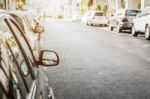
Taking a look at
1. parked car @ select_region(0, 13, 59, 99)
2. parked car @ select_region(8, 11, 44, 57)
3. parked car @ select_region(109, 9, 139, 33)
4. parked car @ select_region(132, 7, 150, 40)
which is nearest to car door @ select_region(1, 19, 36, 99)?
parked car @ select_region(0, 13, 59, 99)

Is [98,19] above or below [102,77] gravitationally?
above

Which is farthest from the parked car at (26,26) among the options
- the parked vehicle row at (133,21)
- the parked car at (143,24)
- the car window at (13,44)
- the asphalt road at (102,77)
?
the parked vehicle row at (133,21)

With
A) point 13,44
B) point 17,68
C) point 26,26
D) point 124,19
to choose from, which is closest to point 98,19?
point 124,19

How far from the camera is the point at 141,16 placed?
79.1 feet

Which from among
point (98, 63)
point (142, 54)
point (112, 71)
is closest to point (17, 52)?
point (112, 71)

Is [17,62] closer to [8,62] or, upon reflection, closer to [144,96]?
[8,62]

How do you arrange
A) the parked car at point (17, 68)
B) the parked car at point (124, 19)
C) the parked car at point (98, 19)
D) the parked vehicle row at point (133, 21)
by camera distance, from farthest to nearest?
the parked car at point (98, 19), the parked car at point (124, 19), the parked vehicle row at point (133, 21), the parked car at point (17, 68)

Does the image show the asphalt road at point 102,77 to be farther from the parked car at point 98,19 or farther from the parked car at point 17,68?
the parked car at point 98,19

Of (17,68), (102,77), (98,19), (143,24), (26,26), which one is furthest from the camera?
(98,19)

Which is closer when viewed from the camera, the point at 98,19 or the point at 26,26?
the point at 26,26

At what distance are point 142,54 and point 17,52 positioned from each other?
11.9m

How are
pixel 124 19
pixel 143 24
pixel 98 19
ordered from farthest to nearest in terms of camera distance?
pixel 98 19 → pixel 124 19 → pixel 143 24

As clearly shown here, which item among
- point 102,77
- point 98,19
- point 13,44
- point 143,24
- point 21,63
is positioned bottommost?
point 102,77

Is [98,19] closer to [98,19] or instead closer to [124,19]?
[98,19]
